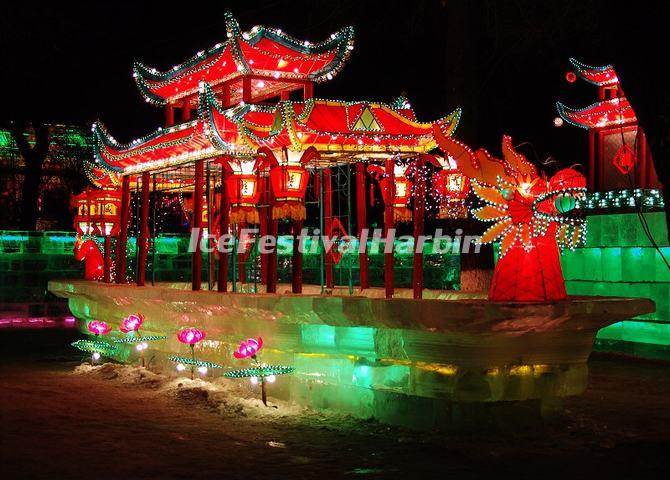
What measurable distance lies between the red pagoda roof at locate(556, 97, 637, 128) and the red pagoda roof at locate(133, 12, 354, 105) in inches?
399

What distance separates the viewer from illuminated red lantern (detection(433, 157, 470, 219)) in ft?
40.9

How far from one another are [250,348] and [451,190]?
345cm

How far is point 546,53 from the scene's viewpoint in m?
18.8

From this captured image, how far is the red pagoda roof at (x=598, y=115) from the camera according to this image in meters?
21.7

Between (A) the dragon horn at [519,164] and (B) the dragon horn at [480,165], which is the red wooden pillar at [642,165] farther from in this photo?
(B) the dragon horn at [480,165]

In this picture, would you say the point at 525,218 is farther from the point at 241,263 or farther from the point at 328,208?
the point at 241,263

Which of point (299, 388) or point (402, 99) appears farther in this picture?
point (402, 99)

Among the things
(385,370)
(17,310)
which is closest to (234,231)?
(385,370)

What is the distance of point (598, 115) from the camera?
2219 cm

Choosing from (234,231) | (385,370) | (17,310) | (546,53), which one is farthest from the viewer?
(17,310)

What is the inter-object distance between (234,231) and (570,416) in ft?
24.4

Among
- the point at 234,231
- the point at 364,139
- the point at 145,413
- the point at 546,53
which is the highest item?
the point at 546,53

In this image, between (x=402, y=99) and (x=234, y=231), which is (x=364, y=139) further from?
(x=234, y=231)

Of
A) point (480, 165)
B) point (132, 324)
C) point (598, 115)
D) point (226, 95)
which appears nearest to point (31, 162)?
point (132, 324)
